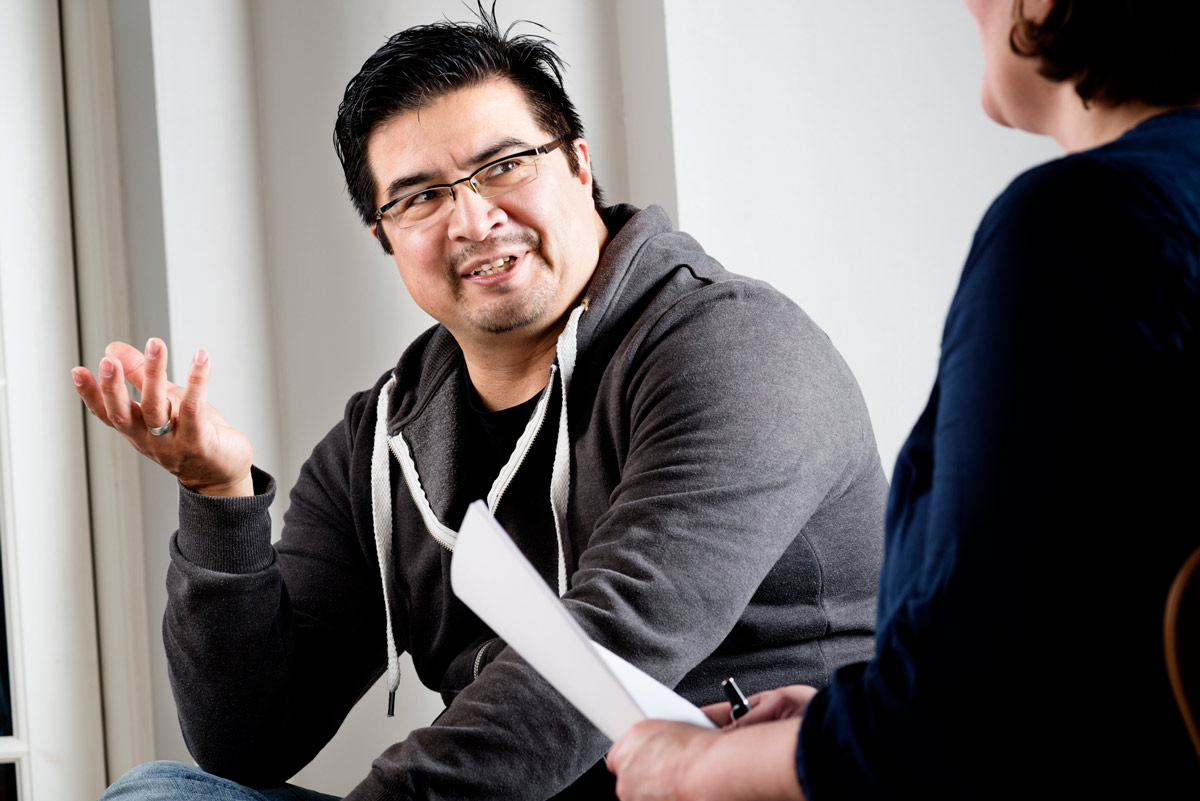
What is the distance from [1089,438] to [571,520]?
0.89 meters

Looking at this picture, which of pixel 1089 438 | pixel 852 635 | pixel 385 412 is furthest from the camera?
pixel 385 412

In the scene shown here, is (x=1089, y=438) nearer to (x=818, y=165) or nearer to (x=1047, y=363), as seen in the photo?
(x=1047, y=363)

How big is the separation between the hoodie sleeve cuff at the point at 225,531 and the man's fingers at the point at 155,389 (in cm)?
13

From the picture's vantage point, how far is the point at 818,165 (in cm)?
192

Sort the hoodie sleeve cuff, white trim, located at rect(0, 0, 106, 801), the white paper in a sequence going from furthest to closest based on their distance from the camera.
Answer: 1. white trim, located at rect(0, 0, 106, 801)
2. the hoodie sleeve cuff
3. the white paper

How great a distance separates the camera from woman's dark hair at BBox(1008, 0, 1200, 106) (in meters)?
0.60

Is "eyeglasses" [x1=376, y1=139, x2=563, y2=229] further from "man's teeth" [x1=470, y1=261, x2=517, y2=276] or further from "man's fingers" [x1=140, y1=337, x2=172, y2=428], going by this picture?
"man's fingers" [x1=140, y1=337, x2=172, y2=428]

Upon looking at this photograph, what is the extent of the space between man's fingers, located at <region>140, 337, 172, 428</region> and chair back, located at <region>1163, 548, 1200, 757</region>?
986 mm

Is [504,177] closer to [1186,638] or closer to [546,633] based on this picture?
[546,633]

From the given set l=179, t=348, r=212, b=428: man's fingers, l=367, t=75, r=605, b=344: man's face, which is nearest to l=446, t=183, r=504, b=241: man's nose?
l=367, t=75, r=605, b=344: man's face

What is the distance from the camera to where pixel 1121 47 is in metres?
0.62

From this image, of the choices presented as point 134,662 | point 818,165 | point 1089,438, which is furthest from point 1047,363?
point 134,662

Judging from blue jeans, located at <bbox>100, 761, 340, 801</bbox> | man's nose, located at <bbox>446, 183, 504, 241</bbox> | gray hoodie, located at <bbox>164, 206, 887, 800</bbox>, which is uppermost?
man's nose, located at <bbox>446, 183, 504, 241</bbox>

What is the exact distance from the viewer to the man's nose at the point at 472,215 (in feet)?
4.78
